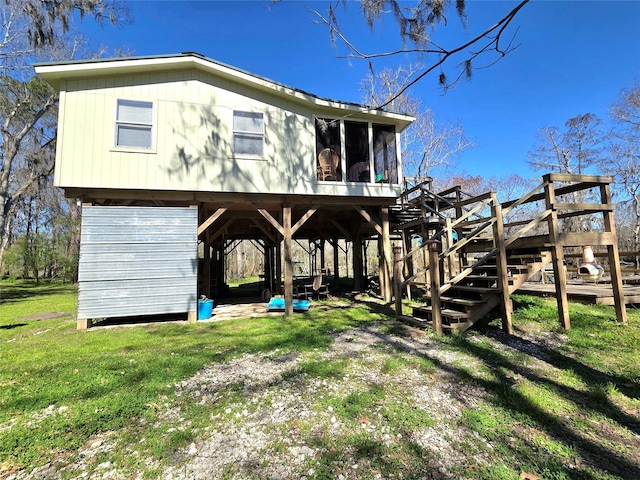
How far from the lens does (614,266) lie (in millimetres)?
5629

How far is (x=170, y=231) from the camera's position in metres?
7.24

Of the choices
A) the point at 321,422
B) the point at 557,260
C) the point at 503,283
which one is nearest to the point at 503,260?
the point at 503,283

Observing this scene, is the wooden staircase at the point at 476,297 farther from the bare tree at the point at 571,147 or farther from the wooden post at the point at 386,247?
the bare tree at the point at 571,147

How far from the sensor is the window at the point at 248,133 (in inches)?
307

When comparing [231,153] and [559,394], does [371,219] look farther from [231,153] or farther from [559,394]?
[559,394]

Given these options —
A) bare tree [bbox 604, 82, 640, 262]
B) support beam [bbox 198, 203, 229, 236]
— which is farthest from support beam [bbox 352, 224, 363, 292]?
bare tree [bbox 604, 82, 640, 262]

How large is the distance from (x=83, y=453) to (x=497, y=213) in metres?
6.40

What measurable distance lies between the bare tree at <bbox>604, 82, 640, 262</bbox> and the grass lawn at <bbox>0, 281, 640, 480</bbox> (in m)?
20.0

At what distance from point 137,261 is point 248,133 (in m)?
4.11

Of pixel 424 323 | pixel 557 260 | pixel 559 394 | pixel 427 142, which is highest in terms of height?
pixel 427 142

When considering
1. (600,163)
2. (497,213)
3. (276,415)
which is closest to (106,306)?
(276,415)

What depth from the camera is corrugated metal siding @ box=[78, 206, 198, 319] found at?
668 centimetres

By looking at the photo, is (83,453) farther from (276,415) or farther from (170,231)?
(170,231)

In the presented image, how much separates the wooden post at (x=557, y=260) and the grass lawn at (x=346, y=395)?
33cm
